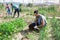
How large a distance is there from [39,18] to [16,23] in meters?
1.75

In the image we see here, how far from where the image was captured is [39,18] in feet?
28.8

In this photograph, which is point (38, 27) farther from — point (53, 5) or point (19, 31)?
point (53, 5)

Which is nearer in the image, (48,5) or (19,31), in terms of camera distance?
(19,31)

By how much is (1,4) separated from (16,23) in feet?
29.9

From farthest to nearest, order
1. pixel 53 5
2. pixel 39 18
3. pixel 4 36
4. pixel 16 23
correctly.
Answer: pixel 53 5 → pixel 16 23 → pixel 39 18 → pixel 4 36

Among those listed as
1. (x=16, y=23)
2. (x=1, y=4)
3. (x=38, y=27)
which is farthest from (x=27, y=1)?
(x=38, y=27)

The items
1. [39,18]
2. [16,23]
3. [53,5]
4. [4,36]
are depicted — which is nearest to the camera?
[4,36]

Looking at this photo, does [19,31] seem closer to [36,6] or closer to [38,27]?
[38,27]

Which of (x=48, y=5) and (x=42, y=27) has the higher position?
(x=42, y=27)

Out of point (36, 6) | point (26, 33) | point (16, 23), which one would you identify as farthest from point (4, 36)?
point (36, 6)

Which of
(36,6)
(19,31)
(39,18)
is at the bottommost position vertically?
(36,6)

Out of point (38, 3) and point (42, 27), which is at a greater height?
point (42, 27)

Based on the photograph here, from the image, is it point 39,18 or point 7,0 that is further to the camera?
point 7,0

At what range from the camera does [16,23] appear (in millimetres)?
10227
